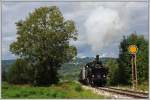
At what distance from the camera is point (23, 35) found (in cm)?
1850

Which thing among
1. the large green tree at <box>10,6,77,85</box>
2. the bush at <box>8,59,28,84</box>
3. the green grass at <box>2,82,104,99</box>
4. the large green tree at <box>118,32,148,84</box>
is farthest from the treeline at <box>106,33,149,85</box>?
the bush at <box>8,59,28,84</box>

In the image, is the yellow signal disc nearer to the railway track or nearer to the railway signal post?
the railway signal post

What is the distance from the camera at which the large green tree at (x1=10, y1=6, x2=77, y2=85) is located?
18500 millimetres

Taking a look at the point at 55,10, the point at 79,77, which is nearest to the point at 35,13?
the point at 55,10

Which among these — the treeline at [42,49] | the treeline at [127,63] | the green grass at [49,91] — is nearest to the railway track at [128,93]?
the treeline at [127,63]

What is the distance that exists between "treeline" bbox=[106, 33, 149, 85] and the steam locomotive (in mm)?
261

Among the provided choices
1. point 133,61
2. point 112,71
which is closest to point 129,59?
point 133,61

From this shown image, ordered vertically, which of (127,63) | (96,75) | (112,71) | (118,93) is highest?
(127,63)

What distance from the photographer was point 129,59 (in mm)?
18609

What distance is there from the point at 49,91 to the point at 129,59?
1.74 meters

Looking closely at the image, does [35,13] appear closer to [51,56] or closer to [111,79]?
[51,56]

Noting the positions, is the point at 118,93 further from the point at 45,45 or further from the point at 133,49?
the point at 45,45

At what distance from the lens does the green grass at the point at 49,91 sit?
1806 centimetres

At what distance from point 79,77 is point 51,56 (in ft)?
2.30
